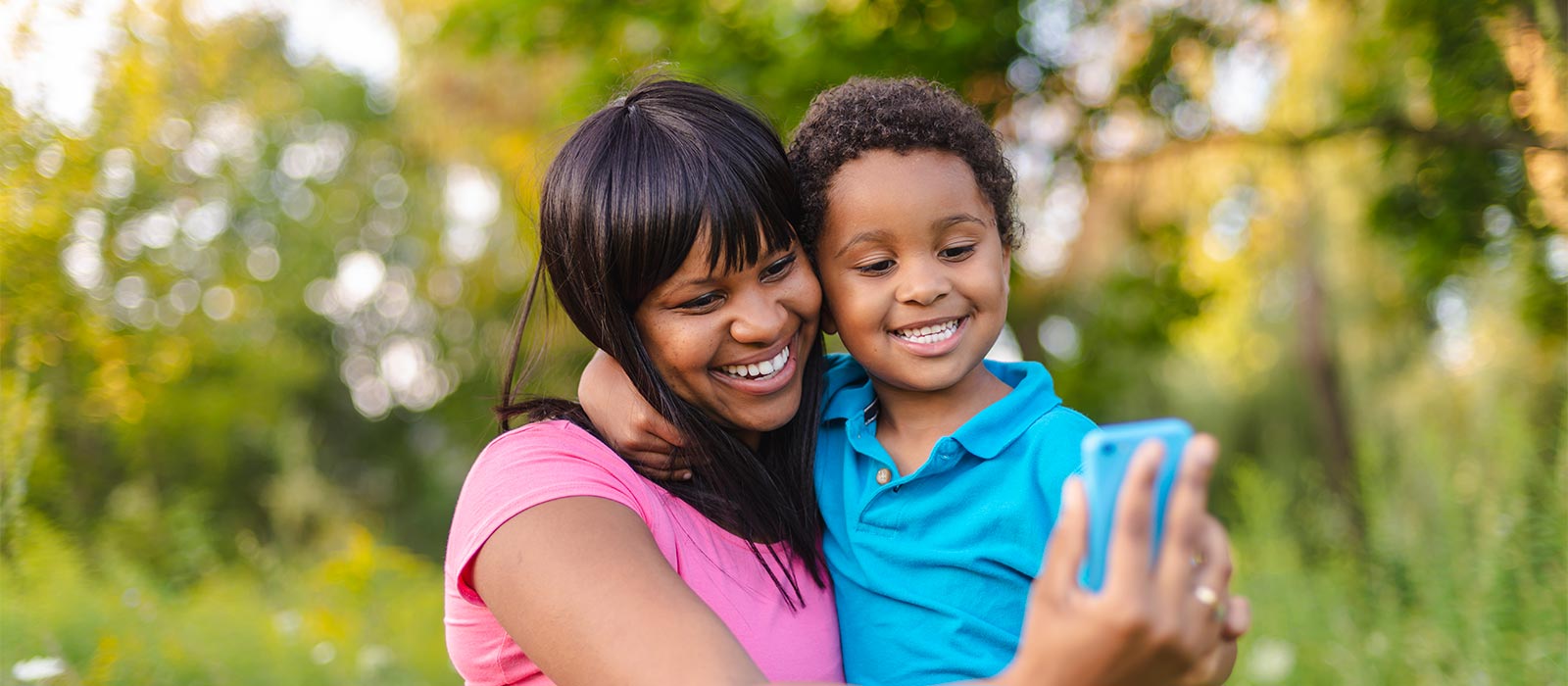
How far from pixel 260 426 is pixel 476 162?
3460 mm

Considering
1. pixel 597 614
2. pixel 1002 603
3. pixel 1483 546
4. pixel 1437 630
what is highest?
pixel 597 614

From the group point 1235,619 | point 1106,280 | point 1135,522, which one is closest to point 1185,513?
point 1135,522

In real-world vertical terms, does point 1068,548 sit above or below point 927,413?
above

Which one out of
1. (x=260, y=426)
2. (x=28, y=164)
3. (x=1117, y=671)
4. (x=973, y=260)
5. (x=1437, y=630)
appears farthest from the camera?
(x=260, y=426)

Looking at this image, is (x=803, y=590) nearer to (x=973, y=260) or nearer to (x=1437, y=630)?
(x=973, y=260)

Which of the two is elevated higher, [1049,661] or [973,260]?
[973,260]

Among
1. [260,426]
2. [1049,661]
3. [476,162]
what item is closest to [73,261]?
[1049,661]

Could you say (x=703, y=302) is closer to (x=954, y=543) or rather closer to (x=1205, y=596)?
(x=954, y=543)

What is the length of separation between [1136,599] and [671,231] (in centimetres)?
82

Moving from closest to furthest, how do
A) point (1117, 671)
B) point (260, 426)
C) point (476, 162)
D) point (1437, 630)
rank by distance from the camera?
1. point (1117, 671)
2. point (1437, 630)
3. point (260, 426)
4. point (476, 162)

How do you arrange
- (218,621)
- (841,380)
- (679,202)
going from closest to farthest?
(679,202)
(841,380)
(218,621)

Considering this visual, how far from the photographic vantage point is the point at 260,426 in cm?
1172

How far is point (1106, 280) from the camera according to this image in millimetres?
6301

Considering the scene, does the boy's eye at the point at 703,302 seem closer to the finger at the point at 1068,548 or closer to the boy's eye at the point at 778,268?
the boy's eye at the point at 778,268
